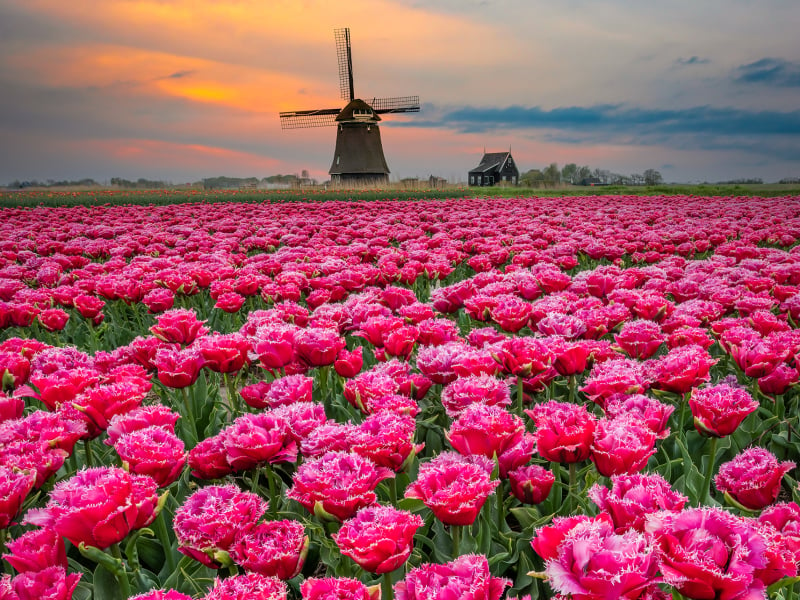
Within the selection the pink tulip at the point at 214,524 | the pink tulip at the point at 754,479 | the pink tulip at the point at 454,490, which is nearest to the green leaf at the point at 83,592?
the pink tulip at the point at 214,524

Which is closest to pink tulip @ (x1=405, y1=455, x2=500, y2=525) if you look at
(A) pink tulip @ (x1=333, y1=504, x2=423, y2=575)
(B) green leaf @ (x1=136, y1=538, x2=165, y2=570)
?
(A) pink tulip @ (x1=333, y1=504, x2=423, y2=575)

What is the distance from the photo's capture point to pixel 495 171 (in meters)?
77.9

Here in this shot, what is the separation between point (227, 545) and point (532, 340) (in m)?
1.81

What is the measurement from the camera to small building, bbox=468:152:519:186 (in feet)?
254

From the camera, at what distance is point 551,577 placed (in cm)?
118

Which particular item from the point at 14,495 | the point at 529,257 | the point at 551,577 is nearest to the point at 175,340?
the point at 14,495

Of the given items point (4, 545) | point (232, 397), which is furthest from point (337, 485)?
point (232, 397)

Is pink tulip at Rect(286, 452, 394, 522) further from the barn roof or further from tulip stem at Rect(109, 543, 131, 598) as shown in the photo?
the barn roof

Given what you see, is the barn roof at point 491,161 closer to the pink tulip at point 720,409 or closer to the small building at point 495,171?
the small building at point 495,171

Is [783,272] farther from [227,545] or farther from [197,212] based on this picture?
[197,212]

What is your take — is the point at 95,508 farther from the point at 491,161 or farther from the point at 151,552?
the point at 491,161

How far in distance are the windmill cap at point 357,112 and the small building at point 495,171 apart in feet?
107

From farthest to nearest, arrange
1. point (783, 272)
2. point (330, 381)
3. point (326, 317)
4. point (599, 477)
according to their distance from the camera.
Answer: point (783, 272)
point (330, 381)
point (326, 317)
point (599, 477)

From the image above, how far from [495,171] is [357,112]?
3517cm
